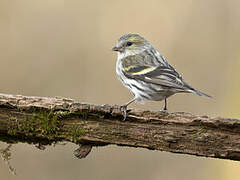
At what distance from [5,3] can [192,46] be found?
465 cm

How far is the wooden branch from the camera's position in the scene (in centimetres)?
485

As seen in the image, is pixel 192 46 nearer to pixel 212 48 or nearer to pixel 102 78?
pixel 212 48

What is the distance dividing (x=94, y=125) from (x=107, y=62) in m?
5.36

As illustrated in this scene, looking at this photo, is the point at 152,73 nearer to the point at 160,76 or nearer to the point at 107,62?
the point at 160,76

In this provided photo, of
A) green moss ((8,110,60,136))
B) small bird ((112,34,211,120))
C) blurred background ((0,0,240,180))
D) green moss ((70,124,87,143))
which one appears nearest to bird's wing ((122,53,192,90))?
small bird ((112,34,211,120))

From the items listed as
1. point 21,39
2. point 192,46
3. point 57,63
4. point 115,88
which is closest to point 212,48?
point 192,46

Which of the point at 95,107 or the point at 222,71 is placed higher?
the point at 222,71

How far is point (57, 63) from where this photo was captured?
33.3ft

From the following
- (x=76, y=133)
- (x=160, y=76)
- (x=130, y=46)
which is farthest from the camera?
(x=130, y=46)

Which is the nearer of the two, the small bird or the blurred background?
the small bird

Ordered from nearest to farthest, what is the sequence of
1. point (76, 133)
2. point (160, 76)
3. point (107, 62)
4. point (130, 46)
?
point (76, 133) → point (160, 76) → point (130, 46) → point (107, 62)

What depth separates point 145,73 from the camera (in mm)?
6348

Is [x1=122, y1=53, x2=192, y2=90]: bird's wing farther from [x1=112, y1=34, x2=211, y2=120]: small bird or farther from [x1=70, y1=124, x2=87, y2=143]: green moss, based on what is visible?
[x1=70, y1=124, x2=87, y2=143]: green moss

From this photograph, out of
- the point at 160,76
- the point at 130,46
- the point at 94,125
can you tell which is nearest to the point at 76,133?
the point at 94,125
